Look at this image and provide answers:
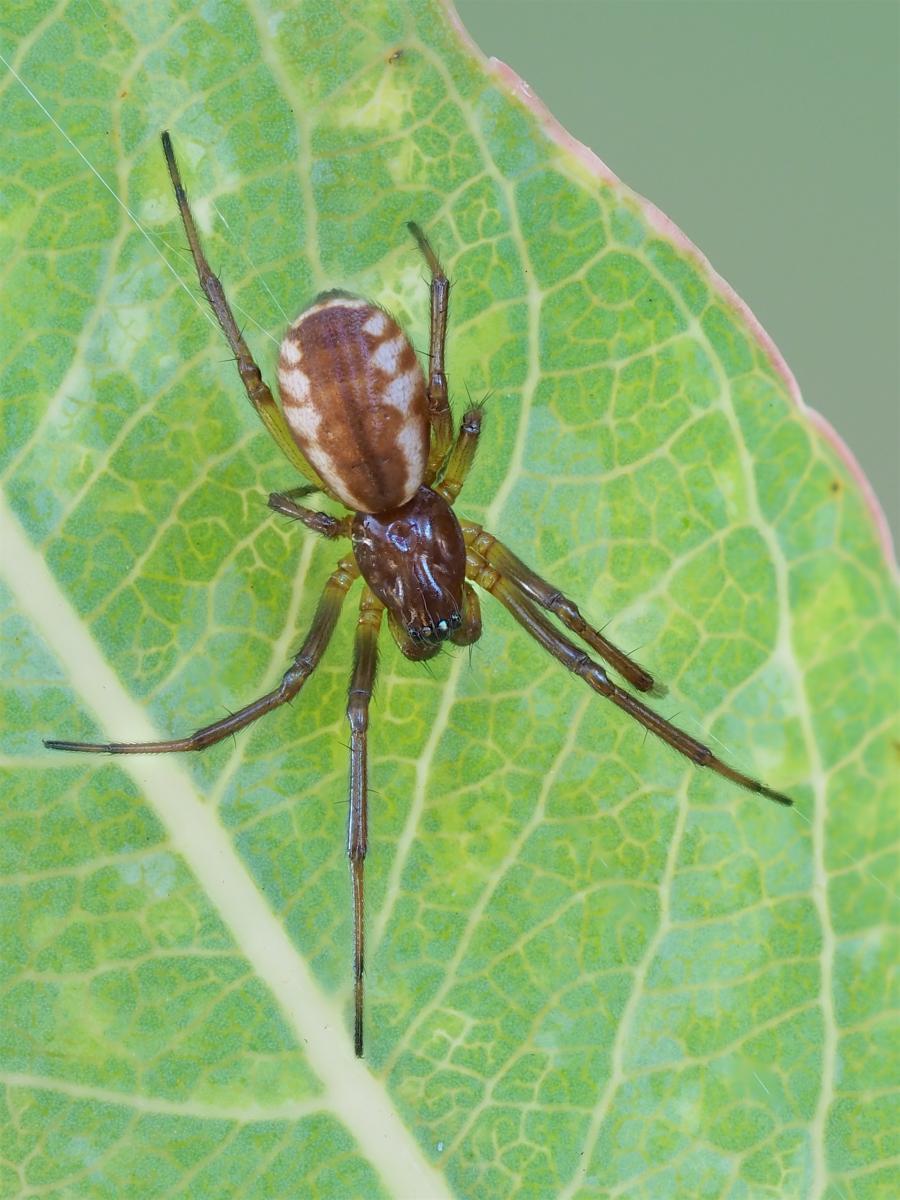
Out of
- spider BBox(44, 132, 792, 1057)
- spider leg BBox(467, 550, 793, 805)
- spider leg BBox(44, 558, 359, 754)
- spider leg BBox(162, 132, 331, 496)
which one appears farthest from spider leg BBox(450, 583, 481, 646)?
spider leg BBox(162, 132, 331, 496)

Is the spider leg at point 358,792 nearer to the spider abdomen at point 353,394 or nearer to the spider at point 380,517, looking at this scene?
the spider at point 380,517

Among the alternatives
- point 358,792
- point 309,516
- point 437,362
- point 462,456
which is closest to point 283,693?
point 358,792

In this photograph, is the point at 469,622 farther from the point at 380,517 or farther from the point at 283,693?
the point at 283,693

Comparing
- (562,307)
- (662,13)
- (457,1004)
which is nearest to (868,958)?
(457,1004)

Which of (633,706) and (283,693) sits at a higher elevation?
(283,693)

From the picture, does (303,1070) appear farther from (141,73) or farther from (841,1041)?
(141,73)
